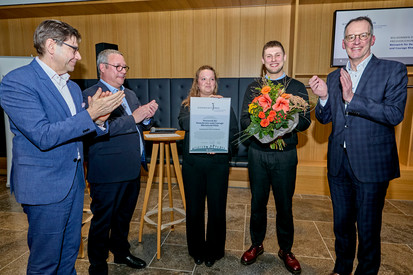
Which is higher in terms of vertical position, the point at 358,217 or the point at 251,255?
the point at 358,217

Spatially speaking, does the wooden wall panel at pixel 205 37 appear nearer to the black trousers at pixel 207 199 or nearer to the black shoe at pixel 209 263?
the black trousers at pixel 207 199

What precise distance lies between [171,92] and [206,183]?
2596 mm

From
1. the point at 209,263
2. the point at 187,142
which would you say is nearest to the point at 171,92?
the point at 187,142

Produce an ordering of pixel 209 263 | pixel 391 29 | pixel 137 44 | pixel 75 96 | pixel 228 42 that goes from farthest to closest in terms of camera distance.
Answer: pixel 137 44 → pixel 228 42 → pixel 391 29 → pixel 209 263 → pixel 75 96

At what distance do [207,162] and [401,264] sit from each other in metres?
1.90

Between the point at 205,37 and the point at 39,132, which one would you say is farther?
the point at 205,37

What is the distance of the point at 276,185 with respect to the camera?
85.4 inches

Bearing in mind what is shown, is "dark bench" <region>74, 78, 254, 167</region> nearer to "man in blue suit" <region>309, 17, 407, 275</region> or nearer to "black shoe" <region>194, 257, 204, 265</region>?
"black shoe" <region>194, 257, 204, 265</region>

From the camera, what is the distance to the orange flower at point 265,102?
1.81 m

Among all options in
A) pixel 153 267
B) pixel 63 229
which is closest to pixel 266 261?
pixel 153 267

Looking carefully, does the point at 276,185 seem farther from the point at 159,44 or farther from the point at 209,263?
the point at 159,44

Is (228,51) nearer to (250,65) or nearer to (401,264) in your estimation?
(250,65)

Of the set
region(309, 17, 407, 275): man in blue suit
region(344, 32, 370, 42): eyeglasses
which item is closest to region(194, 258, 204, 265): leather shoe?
region(309, 17, 407, 275): man in blue suit

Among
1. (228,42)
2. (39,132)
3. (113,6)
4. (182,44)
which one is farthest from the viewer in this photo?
(182,44)
